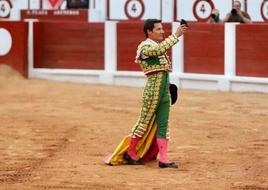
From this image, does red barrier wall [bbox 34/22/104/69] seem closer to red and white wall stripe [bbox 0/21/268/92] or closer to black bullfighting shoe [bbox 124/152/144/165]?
red and white wall stripe [bbox 0/21/268/92]

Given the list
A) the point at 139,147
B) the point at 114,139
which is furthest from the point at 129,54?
the point at 139,147

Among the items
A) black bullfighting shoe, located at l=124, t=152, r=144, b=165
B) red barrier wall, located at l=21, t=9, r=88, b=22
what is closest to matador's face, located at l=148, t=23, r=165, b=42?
black bullfighting shoe, located at l=124, t=152, r=144, b=165

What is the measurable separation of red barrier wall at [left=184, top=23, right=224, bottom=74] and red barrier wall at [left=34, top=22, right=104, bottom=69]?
153 cm

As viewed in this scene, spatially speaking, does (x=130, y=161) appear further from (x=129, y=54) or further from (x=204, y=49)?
(x=129, y=54)

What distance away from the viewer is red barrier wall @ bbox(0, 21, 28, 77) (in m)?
13.7

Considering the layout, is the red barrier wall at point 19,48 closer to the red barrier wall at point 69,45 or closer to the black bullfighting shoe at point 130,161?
the red barrier wall at point 69,45

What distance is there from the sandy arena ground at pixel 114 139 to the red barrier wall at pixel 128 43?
777 millimetres

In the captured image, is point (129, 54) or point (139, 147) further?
point (129, 54)

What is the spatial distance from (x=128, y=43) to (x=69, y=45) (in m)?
1.11

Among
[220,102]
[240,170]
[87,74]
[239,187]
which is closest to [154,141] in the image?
[240,170]

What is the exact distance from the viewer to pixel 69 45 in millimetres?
13672

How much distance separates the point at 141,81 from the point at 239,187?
7.58 m

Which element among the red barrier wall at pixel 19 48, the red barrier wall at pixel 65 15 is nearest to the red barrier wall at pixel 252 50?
the red barrier wall at pixel 19 48

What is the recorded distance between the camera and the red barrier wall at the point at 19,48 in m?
13.7
